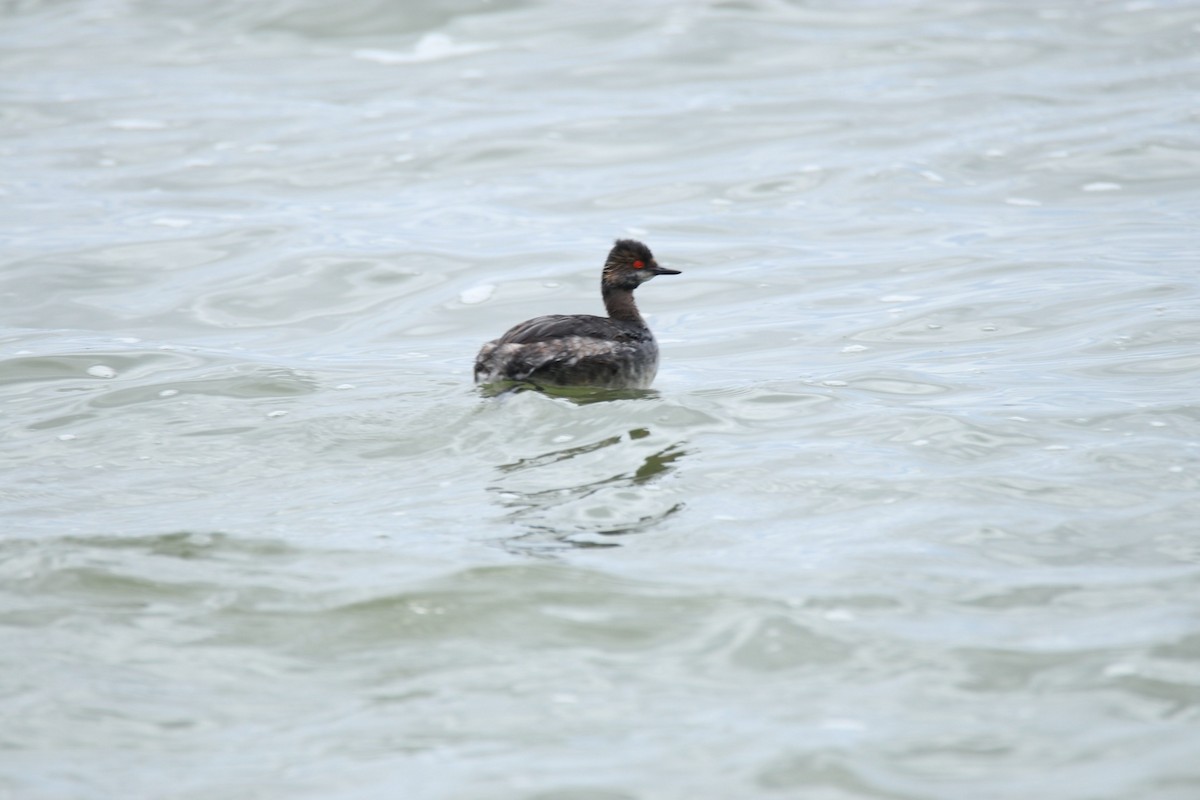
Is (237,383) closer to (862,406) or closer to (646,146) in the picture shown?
(862,406)

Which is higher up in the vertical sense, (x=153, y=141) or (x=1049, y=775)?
(x=153, y=141)

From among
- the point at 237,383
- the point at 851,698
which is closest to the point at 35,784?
the point at 851,698

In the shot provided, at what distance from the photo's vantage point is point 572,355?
31.1 feet

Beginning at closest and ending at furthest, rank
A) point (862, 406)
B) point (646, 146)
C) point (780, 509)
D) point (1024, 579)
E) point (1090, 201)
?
point (1024, 579)
point (780, 509)
point (862, 406)
point (1090, 201)
point (646, 146)

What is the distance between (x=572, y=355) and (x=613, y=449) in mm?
1207

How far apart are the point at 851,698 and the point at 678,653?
730mm

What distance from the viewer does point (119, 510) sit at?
7.65 metres

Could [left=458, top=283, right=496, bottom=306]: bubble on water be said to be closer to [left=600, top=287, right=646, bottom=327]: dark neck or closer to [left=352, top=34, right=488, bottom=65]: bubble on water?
[left=600, top=287, right=646, bottom=327]: dark neck

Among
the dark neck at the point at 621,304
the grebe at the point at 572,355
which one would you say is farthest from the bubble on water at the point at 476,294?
the grebe at the point at 572,355

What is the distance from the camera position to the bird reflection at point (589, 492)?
7.12 metres

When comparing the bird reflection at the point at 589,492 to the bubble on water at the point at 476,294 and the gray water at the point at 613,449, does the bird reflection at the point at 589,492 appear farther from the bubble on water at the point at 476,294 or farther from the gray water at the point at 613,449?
the bubble on water at the point at 476,294

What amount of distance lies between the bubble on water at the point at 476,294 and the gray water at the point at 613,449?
0.06m

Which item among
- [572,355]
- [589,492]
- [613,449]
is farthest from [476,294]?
[589,492]

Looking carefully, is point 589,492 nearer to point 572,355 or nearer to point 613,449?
point 613,449
